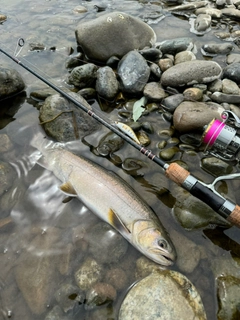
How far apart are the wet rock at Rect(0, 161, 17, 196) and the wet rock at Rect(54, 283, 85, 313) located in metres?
1.69

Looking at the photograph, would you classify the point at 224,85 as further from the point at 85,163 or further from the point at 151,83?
the point at 85,163

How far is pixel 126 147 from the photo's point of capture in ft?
16.0

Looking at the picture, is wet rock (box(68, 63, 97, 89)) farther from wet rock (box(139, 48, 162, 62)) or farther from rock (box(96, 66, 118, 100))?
wet rock (box(139, 48, 162, 62))

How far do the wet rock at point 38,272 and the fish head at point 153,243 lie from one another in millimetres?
1068

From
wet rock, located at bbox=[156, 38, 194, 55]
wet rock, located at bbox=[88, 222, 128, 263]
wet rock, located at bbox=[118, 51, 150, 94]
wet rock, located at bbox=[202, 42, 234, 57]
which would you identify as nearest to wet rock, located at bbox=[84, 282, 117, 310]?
wet rock, located at bbox=[88, 222, 128, 263]

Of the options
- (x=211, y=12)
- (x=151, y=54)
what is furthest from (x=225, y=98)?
(x=211, y=12)

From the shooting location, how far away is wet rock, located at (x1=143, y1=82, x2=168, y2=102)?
5512 millimetres

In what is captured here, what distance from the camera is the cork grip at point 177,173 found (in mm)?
3635

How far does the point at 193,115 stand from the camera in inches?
189

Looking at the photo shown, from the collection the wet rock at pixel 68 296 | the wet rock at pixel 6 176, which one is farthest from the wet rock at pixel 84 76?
the wet rock at pixel 68 296

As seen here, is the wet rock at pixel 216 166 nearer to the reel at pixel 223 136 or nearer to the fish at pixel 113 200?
the reel at pixel 223 136

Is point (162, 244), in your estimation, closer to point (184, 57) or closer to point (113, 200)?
point (113, 200)

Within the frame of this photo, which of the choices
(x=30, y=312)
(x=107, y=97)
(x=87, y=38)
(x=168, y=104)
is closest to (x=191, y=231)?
(x=30, y=312)

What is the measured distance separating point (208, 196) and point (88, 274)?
1.73m
